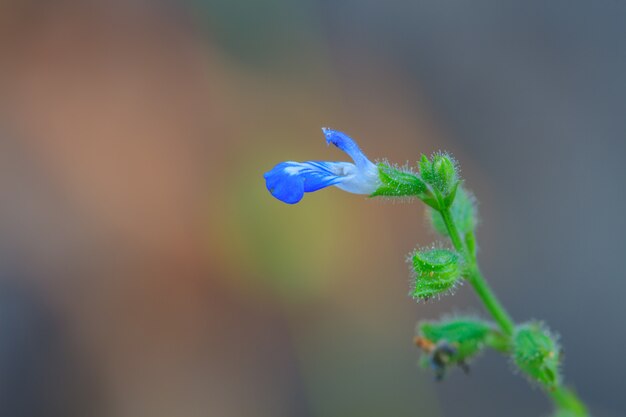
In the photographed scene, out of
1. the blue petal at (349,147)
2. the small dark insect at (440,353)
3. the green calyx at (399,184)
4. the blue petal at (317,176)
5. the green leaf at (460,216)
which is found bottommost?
the small dark insect at (440,353)

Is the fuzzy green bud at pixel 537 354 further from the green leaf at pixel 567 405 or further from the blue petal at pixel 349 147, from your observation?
the blue petal at pixel 349 147

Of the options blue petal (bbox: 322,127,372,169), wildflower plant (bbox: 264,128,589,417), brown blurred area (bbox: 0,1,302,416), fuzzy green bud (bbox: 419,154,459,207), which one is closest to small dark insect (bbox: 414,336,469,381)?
wildflower plant (bbox: 264,128,589,417)

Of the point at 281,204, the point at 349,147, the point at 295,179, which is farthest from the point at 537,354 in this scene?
the point at 281,204

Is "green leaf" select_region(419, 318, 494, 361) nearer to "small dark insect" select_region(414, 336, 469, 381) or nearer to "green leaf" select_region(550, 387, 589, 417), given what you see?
"small dark insect" select_region(414, 336, 469, 381)

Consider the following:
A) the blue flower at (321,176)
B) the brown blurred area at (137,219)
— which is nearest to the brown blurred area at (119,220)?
the brown blurred area at (137,219)

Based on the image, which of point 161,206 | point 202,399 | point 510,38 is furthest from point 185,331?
point 510,38
